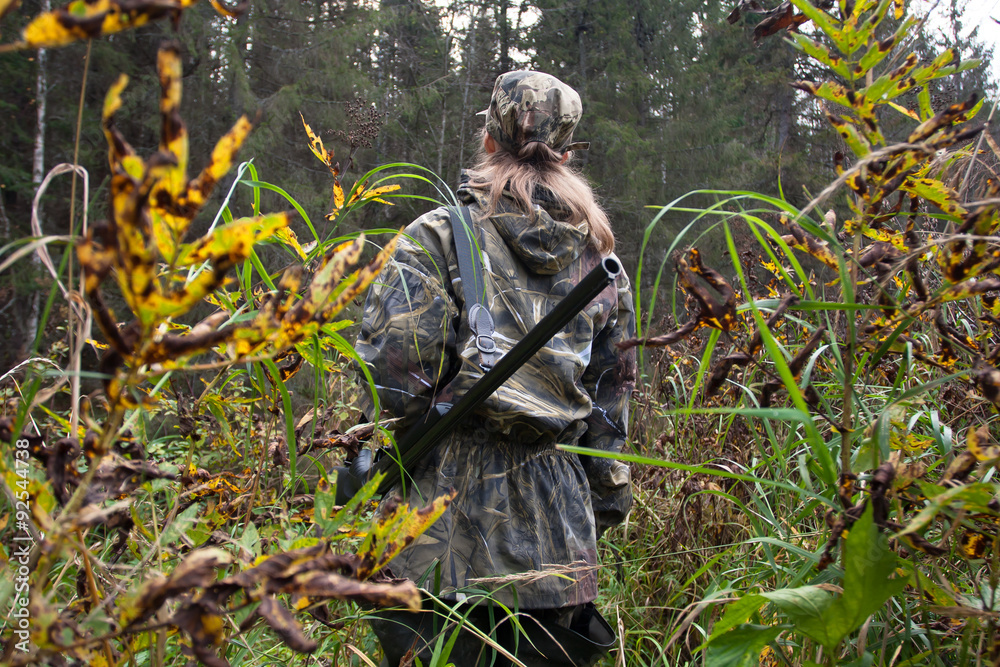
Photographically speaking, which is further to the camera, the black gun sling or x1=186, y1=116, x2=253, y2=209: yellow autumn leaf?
the black gun sling

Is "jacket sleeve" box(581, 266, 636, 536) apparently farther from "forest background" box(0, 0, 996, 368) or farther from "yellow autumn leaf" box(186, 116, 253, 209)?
"forest background" box(0, 0, 996, 368)

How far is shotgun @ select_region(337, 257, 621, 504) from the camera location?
3.54 feet

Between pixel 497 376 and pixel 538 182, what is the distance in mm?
786

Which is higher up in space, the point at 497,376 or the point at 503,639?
the point at 497,376

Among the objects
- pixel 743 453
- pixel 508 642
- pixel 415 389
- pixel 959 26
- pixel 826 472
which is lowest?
pixel 508 642

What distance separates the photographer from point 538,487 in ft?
6.19

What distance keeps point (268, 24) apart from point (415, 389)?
12.1 meters

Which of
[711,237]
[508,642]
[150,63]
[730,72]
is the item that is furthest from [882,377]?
[730,72]

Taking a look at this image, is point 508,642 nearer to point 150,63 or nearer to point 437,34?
point 150,63

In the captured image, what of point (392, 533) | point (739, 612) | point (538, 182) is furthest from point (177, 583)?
point (538, 182)

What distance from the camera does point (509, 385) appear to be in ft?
5.78

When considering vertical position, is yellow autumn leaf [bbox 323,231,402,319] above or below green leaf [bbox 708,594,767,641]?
above

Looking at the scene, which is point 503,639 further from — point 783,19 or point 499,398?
point 783,19

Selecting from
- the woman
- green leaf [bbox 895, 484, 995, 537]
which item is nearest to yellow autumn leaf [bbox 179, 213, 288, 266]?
green leaf [bbox 895, 484, 995, 537]
